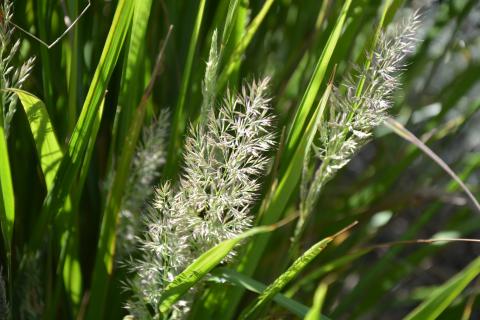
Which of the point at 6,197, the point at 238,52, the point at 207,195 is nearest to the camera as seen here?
the point at 207,195

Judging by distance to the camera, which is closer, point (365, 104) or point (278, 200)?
point (365, 104)

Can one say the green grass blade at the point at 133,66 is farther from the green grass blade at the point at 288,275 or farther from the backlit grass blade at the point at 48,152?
the green grass blade at the point at 288,275

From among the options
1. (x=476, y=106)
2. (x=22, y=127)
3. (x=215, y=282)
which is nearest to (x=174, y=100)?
(x=22, y=127)

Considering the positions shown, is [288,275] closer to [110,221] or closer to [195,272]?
[195,272]

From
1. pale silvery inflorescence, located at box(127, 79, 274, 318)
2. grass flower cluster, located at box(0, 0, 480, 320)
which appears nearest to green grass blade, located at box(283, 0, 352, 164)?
grass flower cluster, located at box(0, 0, 480, 320)

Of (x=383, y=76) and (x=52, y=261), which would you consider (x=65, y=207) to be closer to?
(x=52, y=261)

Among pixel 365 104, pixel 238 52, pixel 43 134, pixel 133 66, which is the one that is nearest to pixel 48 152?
pixel 43 134
